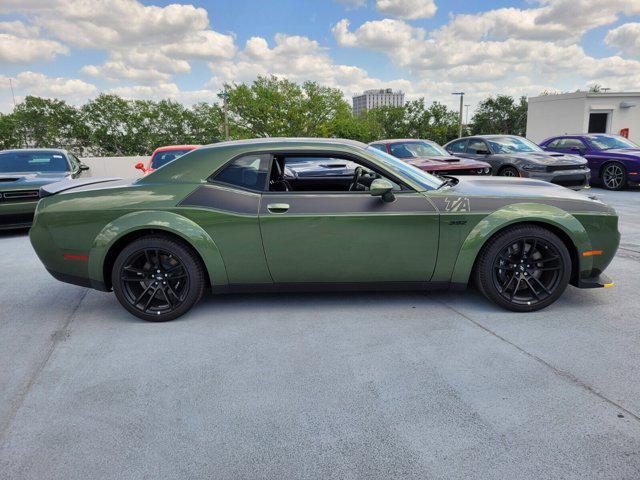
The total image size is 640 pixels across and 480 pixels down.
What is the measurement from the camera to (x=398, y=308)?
3.77 m

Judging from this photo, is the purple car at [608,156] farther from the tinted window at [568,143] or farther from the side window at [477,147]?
the side window at [477,147]

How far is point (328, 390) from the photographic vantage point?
8.45 ft

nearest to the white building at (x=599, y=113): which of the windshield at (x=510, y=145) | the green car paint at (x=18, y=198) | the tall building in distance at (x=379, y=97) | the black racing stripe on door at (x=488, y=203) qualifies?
the windshield at (x=510, y=145)

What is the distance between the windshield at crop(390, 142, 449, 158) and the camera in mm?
9914

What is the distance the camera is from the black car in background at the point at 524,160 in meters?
9.80

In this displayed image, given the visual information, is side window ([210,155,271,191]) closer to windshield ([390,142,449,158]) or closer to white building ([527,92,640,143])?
windshield ([390,142,449,158])

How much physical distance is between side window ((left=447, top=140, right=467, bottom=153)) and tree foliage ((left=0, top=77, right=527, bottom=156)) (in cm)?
3877

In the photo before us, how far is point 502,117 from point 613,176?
5733 cm

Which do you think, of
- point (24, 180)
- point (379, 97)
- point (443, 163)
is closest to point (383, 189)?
point (443, 163)

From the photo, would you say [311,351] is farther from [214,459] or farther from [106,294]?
[106,294]

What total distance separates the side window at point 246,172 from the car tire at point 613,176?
424 inches

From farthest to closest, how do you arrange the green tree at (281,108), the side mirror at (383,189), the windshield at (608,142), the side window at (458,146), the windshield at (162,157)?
the green tree at (281,108)
the side window at (458,146)
the windshield at (608,142)
the windshield at (162,157)
the side mirror at (383,189)

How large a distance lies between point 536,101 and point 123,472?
33.8 m

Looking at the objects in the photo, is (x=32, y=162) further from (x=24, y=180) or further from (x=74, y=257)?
(x=74, y=257)
